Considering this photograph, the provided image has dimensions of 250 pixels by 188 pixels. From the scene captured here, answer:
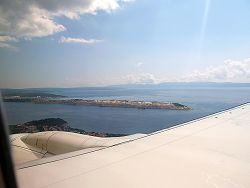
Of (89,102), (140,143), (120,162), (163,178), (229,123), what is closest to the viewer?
(163,178)

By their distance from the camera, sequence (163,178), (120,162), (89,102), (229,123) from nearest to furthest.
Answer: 1. (163,178)
2. (120,162)
3. (229,123)
4. (89,102)

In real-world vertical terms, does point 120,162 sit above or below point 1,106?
below

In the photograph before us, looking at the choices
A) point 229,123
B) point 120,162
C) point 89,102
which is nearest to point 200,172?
point 120,162

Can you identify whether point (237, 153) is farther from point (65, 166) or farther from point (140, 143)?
point (65, 166)

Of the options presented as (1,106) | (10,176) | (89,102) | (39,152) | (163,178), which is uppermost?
(1,106)

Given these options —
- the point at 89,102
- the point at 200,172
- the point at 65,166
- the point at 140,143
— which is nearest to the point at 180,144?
the point at 140,143

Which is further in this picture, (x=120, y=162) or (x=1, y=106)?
(x=120, y=162)
